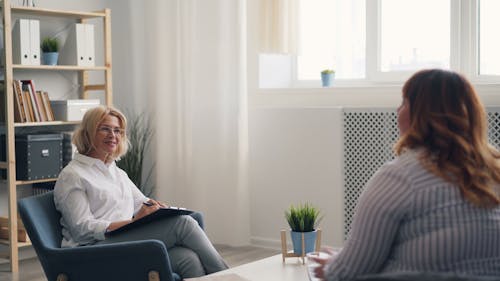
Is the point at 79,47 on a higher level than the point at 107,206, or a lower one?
higher

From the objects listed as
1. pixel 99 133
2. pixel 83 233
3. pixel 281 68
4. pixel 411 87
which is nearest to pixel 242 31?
pixel 281 68

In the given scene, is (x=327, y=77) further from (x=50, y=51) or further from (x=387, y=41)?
(x=50, y=51)

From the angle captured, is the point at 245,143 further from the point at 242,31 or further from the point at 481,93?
the point at 481,93

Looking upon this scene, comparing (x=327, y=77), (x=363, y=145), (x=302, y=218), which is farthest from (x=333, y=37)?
(x=302, y=218)

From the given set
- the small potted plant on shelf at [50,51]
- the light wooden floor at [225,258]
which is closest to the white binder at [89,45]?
the small potted plant on shelf at [50,51]

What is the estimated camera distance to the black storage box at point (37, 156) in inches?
174

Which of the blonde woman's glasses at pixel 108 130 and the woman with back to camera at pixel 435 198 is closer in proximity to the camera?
the woman with back to camera at pixel 435 198

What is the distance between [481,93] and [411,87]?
2663 mm

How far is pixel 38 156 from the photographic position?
14.7ft

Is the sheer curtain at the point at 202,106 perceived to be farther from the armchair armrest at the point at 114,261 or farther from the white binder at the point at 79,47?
the armchair armrest at the point at 114,261

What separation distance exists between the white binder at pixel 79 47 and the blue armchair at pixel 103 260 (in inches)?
83.8

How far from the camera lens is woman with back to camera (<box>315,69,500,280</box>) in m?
1.70

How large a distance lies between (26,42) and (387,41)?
7.06ft

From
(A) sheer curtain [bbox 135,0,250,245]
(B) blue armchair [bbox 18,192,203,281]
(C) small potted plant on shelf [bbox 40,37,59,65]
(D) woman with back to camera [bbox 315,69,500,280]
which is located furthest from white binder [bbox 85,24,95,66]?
(D) woman with back to camera [bbox 315,69,500,280]
